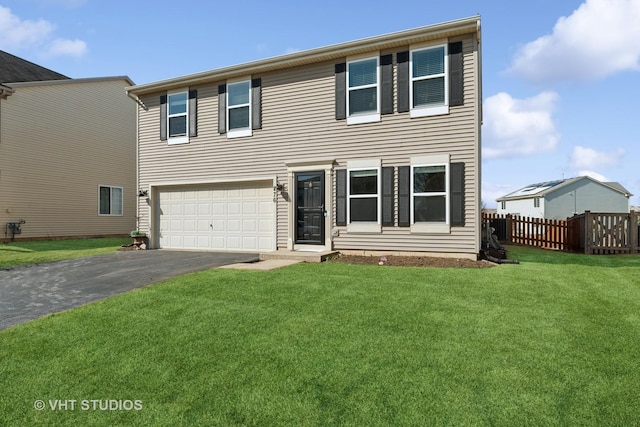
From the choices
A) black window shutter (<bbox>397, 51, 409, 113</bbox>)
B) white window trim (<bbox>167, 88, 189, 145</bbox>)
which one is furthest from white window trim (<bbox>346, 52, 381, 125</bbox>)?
white window trim (<bbox>167, 88, 189, 145</bbox>)

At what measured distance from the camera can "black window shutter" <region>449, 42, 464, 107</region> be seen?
845cm

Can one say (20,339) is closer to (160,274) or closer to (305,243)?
(160,274)

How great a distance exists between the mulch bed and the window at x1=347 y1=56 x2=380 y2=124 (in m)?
3.61

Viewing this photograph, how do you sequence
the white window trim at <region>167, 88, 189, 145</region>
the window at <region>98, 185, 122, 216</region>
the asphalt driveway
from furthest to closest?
the window at <region>98, 185, 122, 216</region>, the white window trim at <region>167, 88, 189, 145</region>, the asphalt driveway

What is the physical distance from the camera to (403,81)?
902 cm

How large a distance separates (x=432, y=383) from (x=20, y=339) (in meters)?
4.40

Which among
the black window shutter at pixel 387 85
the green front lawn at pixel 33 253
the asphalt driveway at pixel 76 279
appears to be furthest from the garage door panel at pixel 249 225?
the black window shutter at pixel 387 85

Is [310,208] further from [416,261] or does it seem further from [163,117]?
[163,117]

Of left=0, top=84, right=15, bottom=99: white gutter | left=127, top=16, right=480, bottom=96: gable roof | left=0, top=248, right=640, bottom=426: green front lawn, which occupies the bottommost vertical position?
left=0, top=248, right=640, bottom=426: green front lawn

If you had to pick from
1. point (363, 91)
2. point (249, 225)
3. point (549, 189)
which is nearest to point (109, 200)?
point (249, 225)

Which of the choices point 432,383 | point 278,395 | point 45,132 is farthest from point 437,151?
point 45,132

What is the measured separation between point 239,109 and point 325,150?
3.28 metres

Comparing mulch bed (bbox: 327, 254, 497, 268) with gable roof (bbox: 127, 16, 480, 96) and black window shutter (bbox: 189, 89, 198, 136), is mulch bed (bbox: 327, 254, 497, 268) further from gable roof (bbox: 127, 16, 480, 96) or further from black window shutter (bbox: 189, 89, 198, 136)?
black window shutter (bbox: 189, 89, 198, 136)

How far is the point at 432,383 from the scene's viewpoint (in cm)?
288
